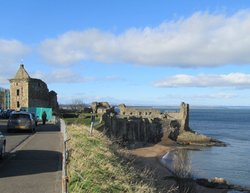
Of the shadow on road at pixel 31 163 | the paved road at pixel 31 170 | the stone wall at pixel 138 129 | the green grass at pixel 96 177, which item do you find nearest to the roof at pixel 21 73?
the stone wall at pixel 138 129

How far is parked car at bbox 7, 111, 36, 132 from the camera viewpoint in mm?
32938

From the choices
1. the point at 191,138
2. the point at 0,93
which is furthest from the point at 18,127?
the point at 0,93

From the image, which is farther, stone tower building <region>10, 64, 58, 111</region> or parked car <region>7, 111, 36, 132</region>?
stone tower building <region>10, 64, 58, 111</region>

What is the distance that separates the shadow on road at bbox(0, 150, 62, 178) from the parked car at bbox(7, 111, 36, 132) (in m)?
12.9

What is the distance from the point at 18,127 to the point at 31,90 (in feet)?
155

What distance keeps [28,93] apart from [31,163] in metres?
63.3

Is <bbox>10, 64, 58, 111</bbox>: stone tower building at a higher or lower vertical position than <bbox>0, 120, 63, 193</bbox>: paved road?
higher

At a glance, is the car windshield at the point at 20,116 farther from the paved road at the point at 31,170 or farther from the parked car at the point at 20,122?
the paved road at the point at 31,170

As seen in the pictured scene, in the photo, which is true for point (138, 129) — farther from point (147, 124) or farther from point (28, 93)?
point (28, 93)

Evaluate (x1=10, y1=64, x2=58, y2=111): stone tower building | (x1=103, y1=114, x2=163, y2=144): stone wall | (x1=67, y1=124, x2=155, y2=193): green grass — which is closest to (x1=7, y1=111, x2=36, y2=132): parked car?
(x1=67, y1=124, x2=155, y2=193): green grass

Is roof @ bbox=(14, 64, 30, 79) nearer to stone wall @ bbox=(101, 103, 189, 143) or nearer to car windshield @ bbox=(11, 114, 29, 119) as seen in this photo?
stone wall @ bbox=(101, 103, 189, 143)

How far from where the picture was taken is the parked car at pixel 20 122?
108 feet

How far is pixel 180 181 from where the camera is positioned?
89.0 feet

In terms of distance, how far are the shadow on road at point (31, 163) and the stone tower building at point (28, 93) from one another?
59.8 m
